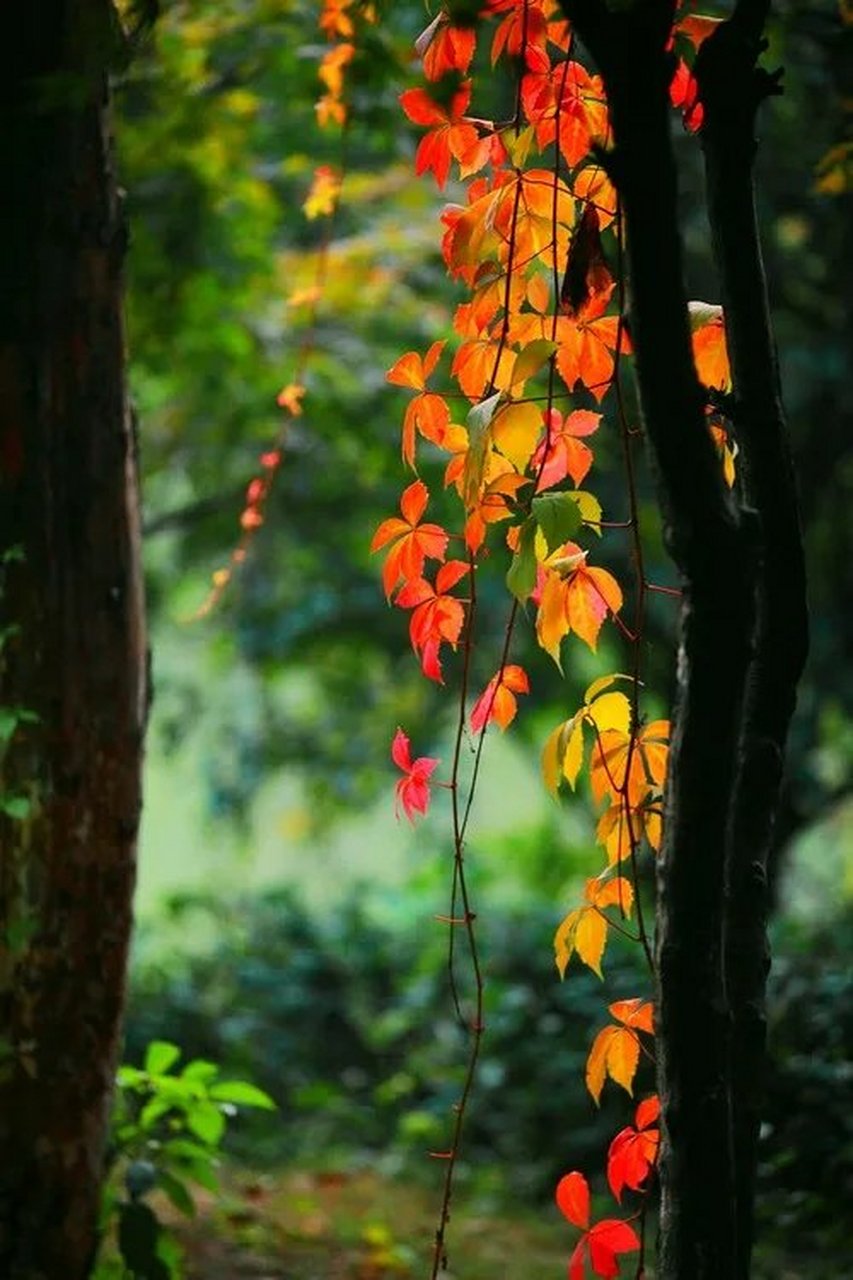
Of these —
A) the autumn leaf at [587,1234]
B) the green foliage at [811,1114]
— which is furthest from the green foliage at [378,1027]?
the autumn leaf at [587,1234]

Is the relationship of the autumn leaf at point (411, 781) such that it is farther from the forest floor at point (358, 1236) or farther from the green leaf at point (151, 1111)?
the forest floor at point (358, 1236)

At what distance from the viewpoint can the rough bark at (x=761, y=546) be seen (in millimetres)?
1344

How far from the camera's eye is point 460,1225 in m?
4.76

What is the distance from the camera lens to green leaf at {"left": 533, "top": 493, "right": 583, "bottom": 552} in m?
1.50

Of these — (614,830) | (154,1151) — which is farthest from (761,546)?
(154,1151)

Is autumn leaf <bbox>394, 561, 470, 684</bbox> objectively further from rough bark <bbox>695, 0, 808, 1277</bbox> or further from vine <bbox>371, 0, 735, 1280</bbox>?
rough bark <bbox>695, 0, 808, 1277</bbox>

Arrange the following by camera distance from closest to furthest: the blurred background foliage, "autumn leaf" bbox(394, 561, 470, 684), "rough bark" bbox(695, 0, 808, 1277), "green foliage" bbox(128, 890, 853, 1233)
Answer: "rough bark" bbox(695, 0, 808, 1277) < "autumn leaf" bbox(394, 561, 470, 684) < "green foliage" bbox(128, 890, 853, 1233) < the blurred background foliage

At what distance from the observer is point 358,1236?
14.5 feet

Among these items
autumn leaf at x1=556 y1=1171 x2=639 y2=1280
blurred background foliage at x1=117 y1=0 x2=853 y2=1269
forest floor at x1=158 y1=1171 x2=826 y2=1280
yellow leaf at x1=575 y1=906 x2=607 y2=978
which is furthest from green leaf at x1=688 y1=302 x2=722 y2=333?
forest floor at x1=158 y1=1171 x2=826 y2=1280

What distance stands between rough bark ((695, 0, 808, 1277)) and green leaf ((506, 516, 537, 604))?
216 mm

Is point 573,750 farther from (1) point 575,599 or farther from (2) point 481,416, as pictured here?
(2) point 481,416

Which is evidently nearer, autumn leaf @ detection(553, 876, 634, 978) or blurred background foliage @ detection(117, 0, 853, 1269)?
autumn leaf @ detection(553, 876, 634, 978)

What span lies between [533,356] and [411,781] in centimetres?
54

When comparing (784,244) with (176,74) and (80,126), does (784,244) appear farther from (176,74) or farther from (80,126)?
(80,126)
